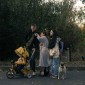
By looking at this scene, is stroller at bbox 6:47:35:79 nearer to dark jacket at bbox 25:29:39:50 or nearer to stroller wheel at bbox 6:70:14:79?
stroller wheel at bbox 6:70:14:79

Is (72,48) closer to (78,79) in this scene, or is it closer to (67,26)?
(67,26)

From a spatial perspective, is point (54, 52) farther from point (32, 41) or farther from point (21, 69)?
point (21, 69)

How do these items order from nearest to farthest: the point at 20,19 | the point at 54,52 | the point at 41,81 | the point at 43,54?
the point at 41,81 < the point at 54,52 < the point at 43,54 < the point at 20,19

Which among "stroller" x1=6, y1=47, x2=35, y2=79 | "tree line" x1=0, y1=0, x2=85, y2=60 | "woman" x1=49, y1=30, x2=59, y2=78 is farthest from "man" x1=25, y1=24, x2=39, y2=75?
"tree line" x1=0, y1=0, x2=85, y2=60

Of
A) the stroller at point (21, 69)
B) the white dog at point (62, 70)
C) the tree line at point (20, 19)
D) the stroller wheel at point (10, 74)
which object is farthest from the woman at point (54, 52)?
the tree line at point (20, 19)

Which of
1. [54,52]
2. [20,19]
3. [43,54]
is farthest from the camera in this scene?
[20,19]

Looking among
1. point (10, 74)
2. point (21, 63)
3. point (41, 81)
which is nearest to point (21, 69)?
point (21, 63)

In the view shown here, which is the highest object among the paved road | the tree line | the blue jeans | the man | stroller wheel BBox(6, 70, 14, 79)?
the tree line

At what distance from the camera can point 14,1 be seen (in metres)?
23.5

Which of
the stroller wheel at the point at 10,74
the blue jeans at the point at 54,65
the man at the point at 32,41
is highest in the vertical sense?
the man at the point at 32,41

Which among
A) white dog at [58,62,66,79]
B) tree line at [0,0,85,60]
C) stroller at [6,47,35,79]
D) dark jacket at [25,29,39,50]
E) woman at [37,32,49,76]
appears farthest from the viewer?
tree line at [0,0,85,60]

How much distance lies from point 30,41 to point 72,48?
17362 mm

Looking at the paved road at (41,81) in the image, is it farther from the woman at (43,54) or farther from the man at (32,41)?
the man at (32,41)

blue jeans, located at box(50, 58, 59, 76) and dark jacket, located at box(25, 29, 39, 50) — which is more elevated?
dark jacket, located at box(25, 29, 39, 50)
